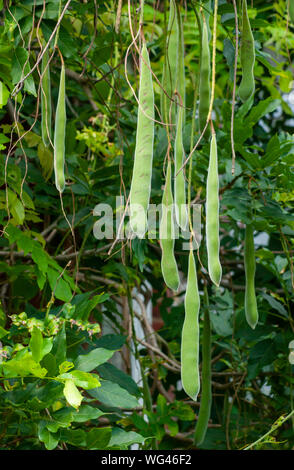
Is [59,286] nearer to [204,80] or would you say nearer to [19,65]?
[19,65]

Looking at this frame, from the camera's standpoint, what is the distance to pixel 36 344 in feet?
3.24

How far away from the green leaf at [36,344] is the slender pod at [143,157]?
38 cm

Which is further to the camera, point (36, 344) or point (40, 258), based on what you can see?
point (40, 258)

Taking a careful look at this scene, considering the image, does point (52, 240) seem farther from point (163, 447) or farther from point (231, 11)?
point (231, 11)

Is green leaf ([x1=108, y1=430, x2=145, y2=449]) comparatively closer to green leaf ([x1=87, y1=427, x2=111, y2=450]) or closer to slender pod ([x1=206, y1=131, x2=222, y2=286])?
green leaf ([x1=87, y1=427, x2=111, y2=450])

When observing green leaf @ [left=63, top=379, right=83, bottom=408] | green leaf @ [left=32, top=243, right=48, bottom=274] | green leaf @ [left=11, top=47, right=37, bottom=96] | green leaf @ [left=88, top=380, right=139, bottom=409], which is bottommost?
green leaf @ [left=88, top=380, right=139, bottom=409]

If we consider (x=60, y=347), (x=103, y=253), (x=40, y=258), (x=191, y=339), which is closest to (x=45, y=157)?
(x=40, y=258)

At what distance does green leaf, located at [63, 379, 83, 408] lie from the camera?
918 millimetres

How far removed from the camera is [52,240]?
198 centimetres

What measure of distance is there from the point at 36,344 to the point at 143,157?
1.40 feet

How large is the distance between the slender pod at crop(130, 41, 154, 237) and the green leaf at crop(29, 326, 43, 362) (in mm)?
381

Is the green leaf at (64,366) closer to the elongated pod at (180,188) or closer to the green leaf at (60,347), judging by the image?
the green leaf at (60,347)

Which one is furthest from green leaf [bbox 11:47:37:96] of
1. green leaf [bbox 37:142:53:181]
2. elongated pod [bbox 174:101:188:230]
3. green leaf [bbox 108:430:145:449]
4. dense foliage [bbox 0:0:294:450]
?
green leaf [bbox 108:430:145:449]

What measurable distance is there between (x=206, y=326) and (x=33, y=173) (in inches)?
23.1
